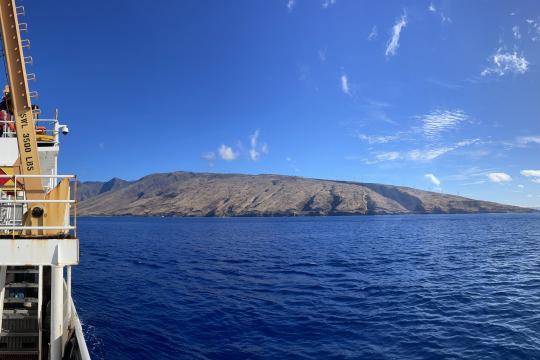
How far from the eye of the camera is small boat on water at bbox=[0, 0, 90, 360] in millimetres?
10875

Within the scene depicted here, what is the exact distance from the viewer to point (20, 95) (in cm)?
1399

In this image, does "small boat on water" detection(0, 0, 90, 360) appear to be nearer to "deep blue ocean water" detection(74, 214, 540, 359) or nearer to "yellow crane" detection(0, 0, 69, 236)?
"yellow crane" detection(0, 0, 69, 236)

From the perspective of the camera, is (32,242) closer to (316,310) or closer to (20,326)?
(20,326)

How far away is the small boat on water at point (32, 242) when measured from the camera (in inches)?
428

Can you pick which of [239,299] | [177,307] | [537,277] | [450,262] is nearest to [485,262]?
[450,262]

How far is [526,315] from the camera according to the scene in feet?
80.5

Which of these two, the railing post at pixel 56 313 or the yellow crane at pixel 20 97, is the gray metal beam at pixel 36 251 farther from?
the yellow crane at pixel 20 97

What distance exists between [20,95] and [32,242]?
6.36 m

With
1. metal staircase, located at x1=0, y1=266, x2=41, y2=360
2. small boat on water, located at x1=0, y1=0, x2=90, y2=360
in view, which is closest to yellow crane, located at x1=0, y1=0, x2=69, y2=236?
small boat on water, located at x1=0, y1=0, x2=90, y2=360

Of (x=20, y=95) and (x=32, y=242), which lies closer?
(x=32, y=242)

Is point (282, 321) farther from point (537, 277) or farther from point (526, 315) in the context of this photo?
point (537, 277)

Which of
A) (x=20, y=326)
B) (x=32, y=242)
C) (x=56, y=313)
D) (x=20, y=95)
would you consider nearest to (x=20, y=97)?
(x=20, y=95)

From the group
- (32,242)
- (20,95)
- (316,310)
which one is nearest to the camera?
(32,242)

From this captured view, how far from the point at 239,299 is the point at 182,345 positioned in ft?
35.3
